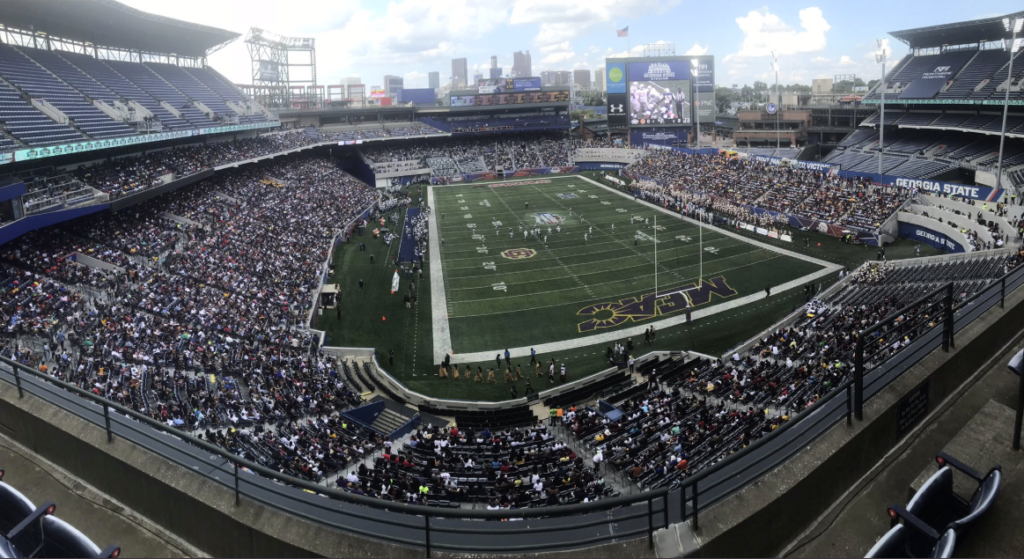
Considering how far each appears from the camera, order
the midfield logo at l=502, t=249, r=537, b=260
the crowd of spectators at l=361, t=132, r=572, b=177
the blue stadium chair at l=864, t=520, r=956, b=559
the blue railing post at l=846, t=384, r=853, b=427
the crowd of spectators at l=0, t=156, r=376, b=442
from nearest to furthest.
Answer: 1. the blue stadium chair at l=864, t=520, r=956, b=559
2. the blue railing post at l=846, t=384, r=853, b=427
3. the crowd of spectators at l=0, t=156, r=376, b=442
4. the midfield logo at l=502, t=249, r=537, b=260
5. the crowd of spectators at l=361, t=132, r=572, b=177

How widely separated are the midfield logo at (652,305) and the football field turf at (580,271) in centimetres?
5

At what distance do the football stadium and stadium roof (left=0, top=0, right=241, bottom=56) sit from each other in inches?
14.6

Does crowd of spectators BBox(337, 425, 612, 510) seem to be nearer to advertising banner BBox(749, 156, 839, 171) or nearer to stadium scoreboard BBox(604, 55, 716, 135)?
advertising banner BBox(749, 156, 839, 171)

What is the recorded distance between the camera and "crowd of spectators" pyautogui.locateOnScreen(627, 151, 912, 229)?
48406 millimetres

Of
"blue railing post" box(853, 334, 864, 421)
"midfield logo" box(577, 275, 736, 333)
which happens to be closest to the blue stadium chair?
"blue railing post" box(853, 334, 864, 421)

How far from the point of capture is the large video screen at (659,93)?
9419 centimetres

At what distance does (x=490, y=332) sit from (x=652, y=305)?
9.00 meters

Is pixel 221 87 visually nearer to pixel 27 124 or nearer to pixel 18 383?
pixel 27 124

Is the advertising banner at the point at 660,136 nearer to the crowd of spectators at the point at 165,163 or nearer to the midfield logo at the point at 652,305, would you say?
the crowd of spectators at the point at 165,163

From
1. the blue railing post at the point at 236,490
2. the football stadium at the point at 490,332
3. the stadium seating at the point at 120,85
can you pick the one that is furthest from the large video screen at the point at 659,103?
the blue railing post at the point at 236,490

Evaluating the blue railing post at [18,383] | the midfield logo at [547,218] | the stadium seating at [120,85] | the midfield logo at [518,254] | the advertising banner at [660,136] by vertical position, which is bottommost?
the midfield logo at [518,254]

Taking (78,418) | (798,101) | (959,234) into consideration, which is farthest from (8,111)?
(798,101)

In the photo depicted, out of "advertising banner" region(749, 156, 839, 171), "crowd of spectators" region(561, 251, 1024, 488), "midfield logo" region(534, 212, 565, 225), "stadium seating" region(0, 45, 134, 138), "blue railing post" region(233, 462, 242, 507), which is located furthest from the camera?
"advertising banner" region(749, 156, 839, 171)

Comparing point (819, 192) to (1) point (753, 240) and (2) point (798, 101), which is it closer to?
(1) point (753, 240)
